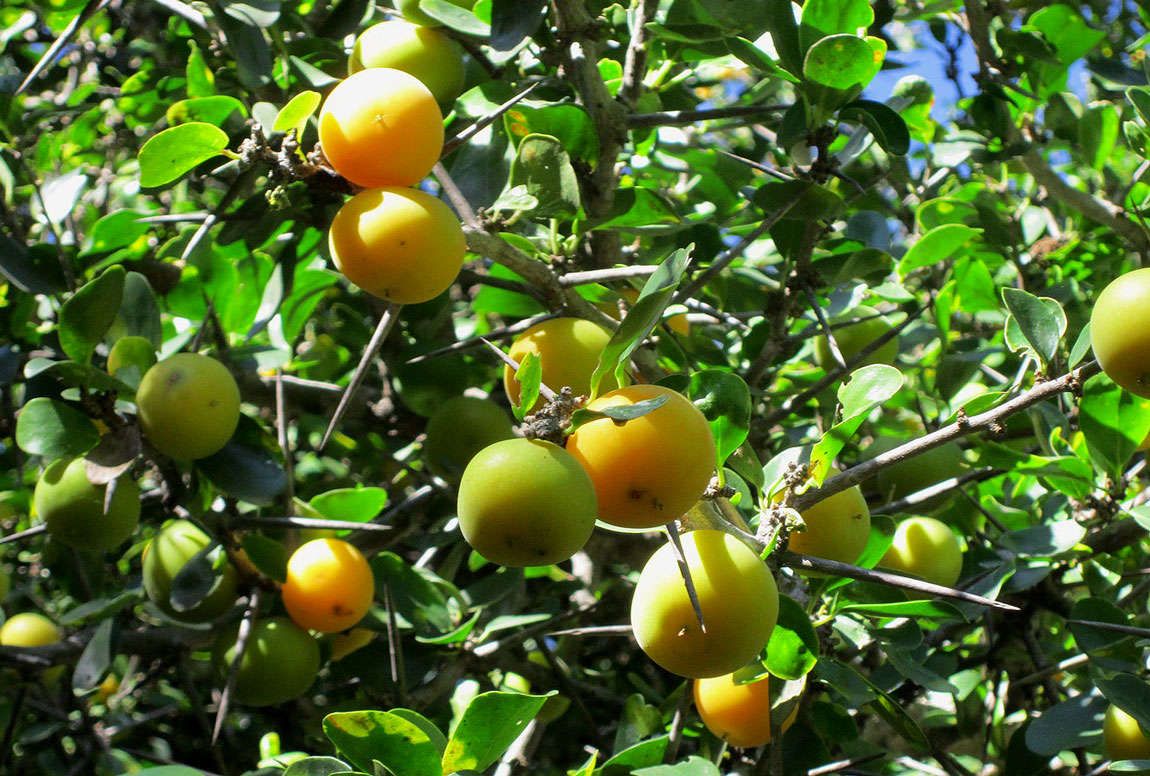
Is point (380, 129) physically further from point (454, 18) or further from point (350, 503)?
→ point (350, 503)

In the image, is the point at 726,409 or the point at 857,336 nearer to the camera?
the point at 726,409

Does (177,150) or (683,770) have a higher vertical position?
(177,150)

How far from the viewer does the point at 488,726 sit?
0.91 m

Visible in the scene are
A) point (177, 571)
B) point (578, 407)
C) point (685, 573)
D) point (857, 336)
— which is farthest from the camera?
point (857, 336)

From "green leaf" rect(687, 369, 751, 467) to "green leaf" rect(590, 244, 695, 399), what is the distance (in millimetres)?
181

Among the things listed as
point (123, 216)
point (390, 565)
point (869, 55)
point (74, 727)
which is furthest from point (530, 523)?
point (74, 727)

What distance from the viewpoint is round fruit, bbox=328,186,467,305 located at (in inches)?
38.1

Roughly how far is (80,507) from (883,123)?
1.21m

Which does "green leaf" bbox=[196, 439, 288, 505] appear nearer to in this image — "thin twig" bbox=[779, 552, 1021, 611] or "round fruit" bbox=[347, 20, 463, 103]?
"round fruit" bbox=[347, 20, 463, 103]

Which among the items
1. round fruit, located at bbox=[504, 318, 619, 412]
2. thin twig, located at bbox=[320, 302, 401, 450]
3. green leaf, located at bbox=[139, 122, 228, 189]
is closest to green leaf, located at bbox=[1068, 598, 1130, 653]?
round fruit, located at bbox=[504, 318, 619, 412]

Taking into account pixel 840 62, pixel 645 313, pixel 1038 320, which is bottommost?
pixel 1038 320

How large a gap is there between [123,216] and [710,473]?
117cm

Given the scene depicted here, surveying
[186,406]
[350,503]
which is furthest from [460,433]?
[186,406]

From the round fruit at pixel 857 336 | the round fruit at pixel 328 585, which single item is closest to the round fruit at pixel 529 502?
the round fruit at pixel 328 585
